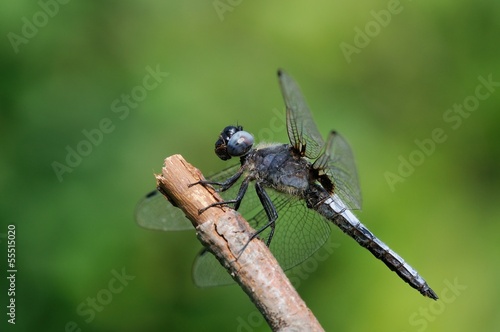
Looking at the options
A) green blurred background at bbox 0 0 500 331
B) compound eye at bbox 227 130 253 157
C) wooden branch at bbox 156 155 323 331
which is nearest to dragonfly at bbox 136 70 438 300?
compound eye at bbox 227 130 253 157

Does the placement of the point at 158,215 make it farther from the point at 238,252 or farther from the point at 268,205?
the point at 238,252

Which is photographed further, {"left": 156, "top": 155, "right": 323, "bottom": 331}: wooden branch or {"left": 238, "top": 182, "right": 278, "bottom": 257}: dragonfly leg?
{"left": 238, "top": 182, "right": 278, "bottom": 257}: dragonfly leg

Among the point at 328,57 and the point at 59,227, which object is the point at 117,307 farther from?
the point at 328,57

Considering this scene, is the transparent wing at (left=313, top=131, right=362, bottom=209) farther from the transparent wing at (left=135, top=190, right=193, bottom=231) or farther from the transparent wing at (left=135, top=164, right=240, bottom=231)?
the transparent wing at (left=135, top=190, right=193, bottom=231)

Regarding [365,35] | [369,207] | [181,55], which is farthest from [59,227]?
[365,35]

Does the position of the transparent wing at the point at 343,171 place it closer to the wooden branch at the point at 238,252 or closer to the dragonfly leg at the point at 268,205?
the dragonfly leg at the point at 268,205

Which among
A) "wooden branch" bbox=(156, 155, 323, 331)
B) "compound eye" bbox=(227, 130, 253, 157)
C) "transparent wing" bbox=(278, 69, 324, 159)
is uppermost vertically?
"compound eye" bbox=(227, 130, 253, 157)
